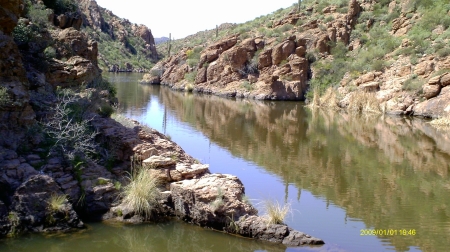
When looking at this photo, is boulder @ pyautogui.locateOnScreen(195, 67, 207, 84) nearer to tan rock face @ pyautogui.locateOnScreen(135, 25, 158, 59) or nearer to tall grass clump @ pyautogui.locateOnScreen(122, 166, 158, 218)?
tall grass clump @ pyautogui.locateOnScreen(122, 166, 158, 218)

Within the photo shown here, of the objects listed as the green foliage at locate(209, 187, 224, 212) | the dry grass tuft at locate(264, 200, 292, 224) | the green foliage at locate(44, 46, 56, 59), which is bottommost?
the dry grass tuft at locate(264, 200, 292, 224)

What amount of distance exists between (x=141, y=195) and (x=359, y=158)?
365 inches

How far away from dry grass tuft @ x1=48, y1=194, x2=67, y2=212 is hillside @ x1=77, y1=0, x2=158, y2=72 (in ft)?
236

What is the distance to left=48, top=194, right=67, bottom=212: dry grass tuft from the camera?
793 centimetres

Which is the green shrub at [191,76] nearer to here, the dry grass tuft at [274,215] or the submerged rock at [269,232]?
the dry grass tuft at [274,215]

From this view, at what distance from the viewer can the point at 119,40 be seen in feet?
328

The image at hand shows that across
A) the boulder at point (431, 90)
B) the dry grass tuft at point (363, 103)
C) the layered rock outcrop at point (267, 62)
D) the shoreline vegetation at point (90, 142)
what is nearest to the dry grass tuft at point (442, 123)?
the shoreline vegetation at point (90, 142)

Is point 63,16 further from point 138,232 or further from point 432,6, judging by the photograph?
point 432,6

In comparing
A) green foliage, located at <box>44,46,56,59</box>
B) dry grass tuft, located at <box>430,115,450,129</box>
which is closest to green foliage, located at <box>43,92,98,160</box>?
green foliage, located at <box>44,46,56,59</box>

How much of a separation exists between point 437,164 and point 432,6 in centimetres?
2951

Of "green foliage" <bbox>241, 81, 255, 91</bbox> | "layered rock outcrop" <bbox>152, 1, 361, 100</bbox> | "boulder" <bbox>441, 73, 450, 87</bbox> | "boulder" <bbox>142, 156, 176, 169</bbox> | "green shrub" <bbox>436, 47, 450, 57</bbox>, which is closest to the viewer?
"boulder" <bbox>142, 156, 176, 169</bbox>

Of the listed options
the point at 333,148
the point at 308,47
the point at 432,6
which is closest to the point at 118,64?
the point at 308,47

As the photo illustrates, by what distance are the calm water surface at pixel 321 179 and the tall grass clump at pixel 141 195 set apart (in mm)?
367

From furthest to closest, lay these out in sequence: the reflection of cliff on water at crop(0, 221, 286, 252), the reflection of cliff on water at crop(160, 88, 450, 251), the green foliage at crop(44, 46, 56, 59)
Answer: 1. the green foliage at crop(44, 46, 56, 59)
2. the reflection of cliff on water at crop(160, 88, 450, 251)
3. the reflection of cliff on water at crop(0, 221, 286, 252)
